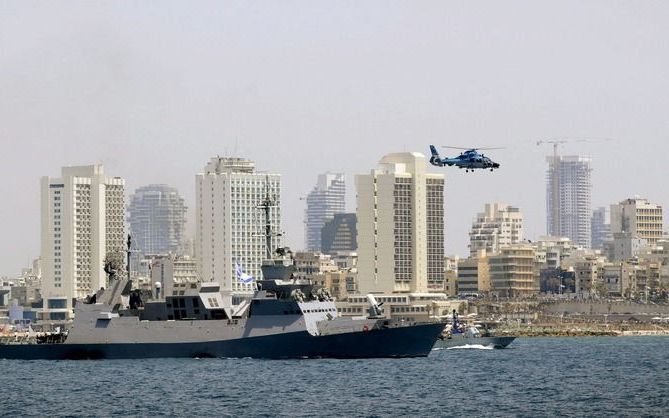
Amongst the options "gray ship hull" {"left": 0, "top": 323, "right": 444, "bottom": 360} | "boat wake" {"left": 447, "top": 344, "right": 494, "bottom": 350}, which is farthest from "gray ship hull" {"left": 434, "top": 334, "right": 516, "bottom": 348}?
"gray ship hull" {"left": 0, "top": 323, "right": 444, "bottom": 360}

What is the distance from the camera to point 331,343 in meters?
A: 90.4

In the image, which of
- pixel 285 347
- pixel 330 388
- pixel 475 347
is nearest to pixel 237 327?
pixel 285 347

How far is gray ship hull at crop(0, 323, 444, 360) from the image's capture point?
90.0 m

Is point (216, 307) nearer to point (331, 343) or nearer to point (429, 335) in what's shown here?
point (331, 343)

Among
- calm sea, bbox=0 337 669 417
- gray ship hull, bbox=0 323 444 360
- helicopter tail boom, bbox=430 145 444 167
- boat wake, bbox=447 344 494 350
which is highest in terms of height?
helicopter tail boom, bbox=430 145 444 167

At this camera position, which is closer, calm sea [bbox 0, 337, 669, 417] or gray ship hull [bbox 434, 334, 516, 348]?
calm sea [bbox 0, 337, 669, 417]

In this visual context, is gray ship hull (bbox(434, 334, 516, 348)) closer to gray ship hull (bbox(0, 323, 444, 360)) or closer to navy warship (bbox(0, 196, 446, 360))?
gray ship hull (bbox(0, 323, 444, 360))

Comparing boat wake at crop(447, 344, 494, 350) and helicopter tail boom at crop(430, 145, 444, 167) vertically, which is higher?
helicopter tail boom at crop(430, 145, 444, 167)

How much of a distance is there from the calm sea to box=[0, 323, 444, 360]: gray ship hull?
0.76m

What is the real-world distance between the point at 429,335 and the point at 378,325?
15.3ft

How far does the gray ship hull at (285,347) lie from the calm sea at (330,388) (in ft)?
2.49

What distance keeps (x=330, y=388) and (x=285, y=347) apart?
1512cm

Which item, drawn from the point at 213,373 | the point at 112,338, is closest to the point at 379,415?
the point at 213,373

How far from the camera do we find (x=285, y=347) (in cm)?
9006
